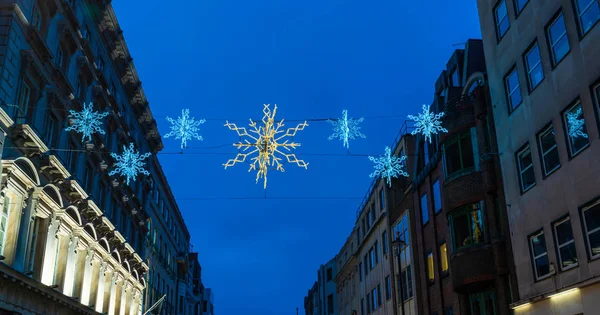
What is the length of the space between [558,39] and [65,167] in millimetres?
21068

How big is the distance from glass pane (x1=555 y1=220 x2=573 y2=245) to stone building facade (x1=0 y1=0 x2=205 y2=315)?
665 inches

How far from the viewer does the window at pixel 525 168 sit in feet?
75.4

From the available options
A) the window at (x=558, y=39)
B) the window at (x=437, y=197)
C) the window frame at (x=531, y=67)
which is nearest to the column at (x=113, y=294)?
the window at (x=437, y=197)

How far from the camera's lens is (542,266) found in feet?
72.2

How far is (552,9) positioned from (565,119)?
13.5ft

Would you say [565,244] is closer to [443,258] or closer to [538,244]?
[538,244]

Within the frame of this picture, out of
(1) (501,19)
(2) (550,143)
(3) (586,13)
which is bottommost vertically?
(2) (550,143)

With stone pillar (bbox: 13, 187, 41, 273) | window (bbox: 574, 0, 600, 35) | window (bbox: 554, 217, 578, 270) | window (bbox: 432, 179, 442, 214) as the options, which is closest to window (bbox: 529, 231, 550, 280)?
window (bbox: 554, 217, 578, 270)

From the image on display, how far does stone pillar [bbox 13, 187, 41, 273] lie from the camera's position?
2242cm

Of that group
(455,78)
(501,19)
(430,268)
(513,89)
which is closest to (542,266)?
(513,89)

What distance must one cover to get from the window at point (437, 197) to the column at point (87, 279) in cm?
1891

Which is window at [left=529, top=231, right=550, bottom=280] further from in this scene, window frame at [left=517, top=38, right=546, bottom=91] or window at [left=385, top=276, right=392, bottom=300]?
window at [left=385, top=276, right=392, bottom=300]

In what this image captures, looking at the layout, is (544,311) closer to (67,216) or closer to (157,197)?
(67,216)

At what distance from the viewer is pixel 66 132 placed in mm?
27922
